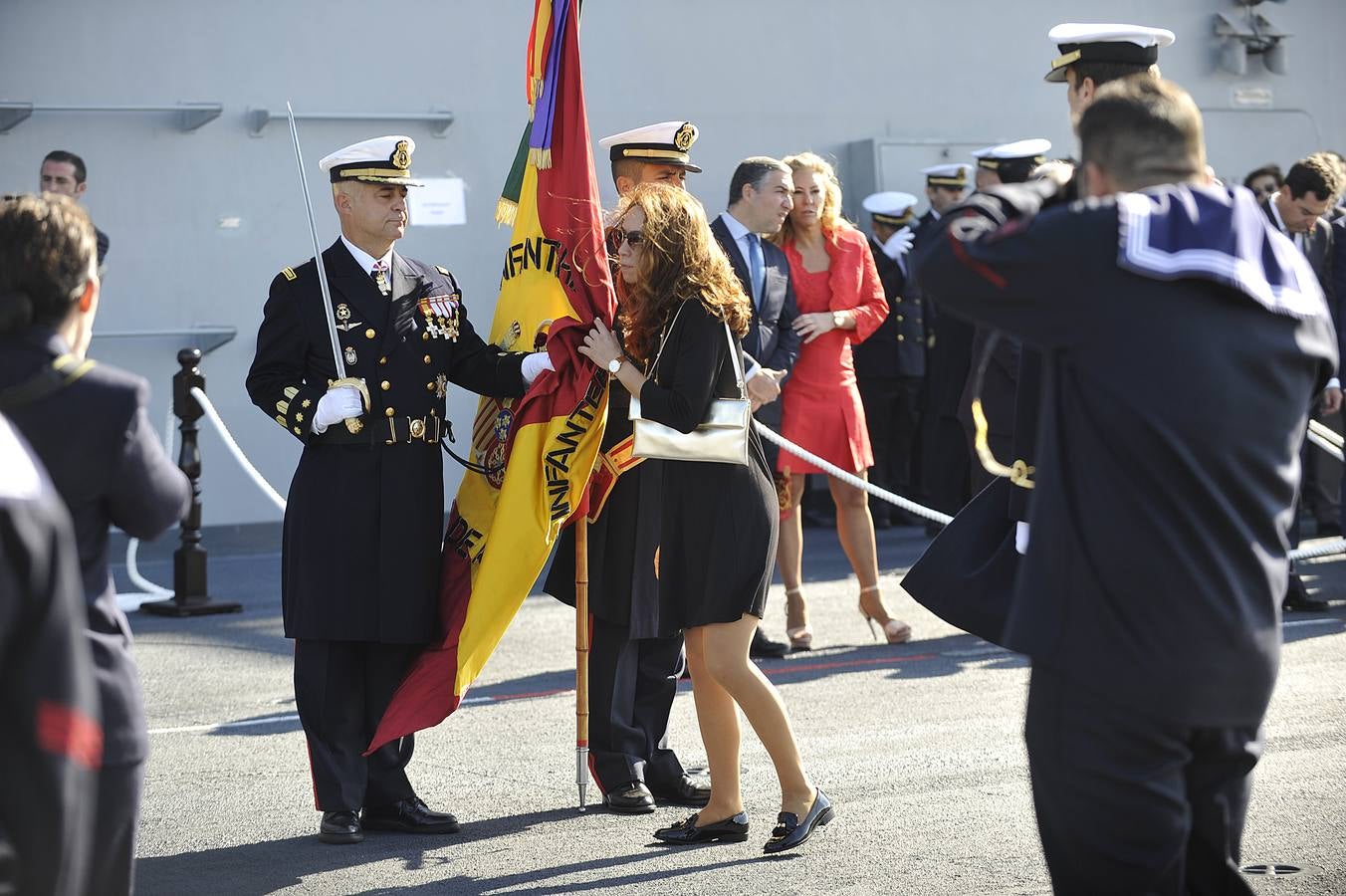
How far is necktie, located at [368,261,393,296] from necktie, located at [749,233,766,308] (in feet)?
8.30

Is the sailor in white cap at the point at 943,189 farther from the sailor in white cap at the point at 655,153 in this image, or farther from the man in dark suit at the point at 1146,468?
the man in dark suit at the point at 1146,468

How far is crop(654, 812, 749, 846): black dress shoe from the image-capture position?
16.5 ft


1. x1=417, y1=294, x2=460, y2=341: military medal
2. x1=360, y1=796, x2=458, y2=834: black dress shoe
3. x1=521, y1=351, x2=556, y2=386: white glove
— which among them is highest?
x1=417, y1=294, x2=460, y2=341: military medal

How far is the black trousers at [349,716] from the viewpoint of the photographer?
5191mm

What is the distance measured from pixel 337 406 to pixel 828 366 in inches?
143

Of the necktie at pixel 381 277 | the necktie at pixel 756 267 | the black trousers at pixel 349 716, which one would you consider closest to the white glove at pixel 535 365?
the necktie at pixel 381 277

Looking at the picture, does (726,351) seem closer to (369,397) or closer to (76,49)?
(369,397)

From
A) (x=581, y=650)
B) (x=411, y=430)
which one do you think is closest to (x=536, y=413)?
(x=411, y=430)

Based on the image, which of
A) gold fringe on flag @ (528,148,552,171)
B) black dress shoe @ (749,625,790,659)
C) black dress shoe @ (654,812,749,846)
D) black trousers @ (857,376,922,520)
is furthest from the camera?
black trousers @ (857,376,922,520)

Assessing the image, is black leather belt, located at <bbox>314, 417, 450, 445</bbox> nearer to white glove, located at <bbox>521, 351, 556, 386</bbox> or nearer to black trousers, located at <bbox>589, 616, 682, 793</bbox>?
white glove, located at <bbox>521, 351, 556, 386</bbox>

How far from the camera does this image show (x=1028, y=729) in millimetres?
3068

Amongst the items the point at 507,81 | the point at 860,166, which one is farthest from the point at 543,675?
the point at 860,166

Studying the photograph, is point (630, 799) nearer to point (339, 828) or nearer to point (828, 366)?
point (339, 828)

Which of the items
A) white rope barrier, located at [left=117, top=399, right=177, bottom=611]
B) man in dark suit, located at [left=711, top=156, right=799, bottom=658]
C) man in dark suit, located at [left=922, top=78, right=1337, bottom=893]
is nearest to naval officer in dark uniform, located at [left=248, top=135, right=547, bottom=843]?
man in dark suit, located at [left=711, top=156, right=799, bottom=658]
